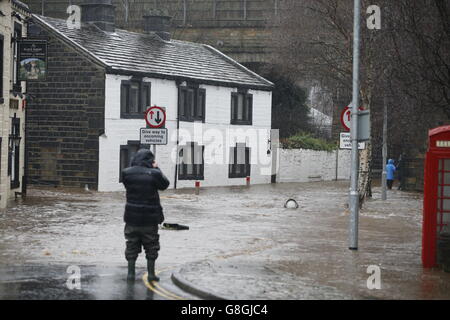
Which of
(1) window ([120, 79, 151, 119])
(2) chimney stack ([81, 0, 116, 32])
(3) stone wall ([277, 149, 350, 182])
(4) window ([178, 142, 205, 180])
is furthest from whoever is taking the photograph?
(3) stone wall ([277, 149, 350, 182])

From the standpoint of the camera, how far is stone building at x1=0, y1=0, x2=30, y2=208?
28.0 meters

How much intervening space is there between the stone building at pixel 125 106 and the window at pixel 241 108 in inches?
2.2

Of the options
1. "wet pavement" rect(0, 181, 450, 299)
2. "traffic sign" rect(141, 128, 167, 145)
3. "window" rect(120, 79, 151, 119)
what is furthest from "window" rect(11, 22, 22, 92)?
"window" rect(120, 79, 151, 119)

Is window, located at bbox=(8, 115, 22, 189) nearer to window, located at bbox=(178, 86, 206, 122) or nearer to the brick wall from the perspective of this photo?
the brick wall

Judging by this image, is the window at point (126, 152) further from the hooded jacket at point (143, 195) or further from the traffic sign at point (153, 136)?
the hooded jacket at point (143, 195)

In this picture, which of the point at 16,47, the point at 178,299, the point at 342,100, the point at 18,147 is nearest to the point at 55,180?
the point at 18,147

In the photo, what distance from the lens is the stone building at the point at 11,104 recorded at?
1104 inches

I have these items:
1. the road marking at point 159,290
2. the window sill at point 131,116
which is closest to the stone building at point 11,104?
the window sill at point 131,116

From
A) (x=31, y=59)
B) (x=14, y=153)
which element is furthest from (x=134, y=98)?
(x=31, y=59)

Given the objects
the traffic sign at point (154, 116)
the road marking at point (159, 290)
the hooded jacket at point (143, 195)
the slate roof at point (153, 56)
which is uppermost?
the slate roof at point (153, 56)

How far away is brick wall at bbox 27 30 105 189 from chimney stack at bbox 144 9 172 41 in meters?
9.67

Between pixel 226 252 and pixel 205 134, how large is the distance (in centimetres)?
2819

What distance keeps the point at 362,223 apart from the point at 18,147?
13.6 m
